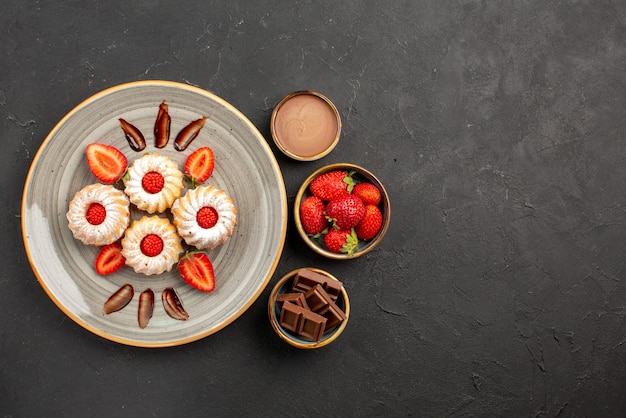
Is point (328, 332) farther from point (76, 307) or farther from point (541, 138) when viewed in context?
point (541, 138)

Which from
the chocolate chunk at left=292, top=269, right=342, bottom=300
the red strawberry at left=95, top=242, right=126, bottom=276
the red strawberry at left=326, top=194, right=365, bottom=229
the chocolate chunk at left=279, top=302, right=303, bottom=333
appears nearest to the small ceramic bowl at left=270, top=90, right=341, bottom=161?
the red strawberry at left=326, top=194, right=365, bottom=229

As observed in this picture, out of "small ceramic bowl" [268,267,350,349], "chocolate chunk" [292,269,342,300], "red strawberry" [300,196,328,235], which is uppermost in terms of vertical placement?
"red strawberry" [300,196,328,235]

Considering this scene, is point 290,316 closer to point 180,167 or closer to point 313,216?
point 313,216

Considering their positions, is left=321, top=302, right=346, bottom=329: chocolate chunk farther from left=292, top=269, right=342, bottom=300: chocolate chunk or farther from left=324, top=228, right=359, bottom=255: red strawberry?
left=324, top=228, right=359, bottom=255: red strawberry

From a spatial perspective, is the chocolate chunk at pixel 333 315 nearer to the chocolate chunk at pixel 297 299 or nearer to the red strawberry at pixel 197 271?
the chocolate chunk at pixel 297 299

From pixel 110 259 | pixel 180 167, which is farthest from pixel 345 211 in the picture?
pixel 110 259
